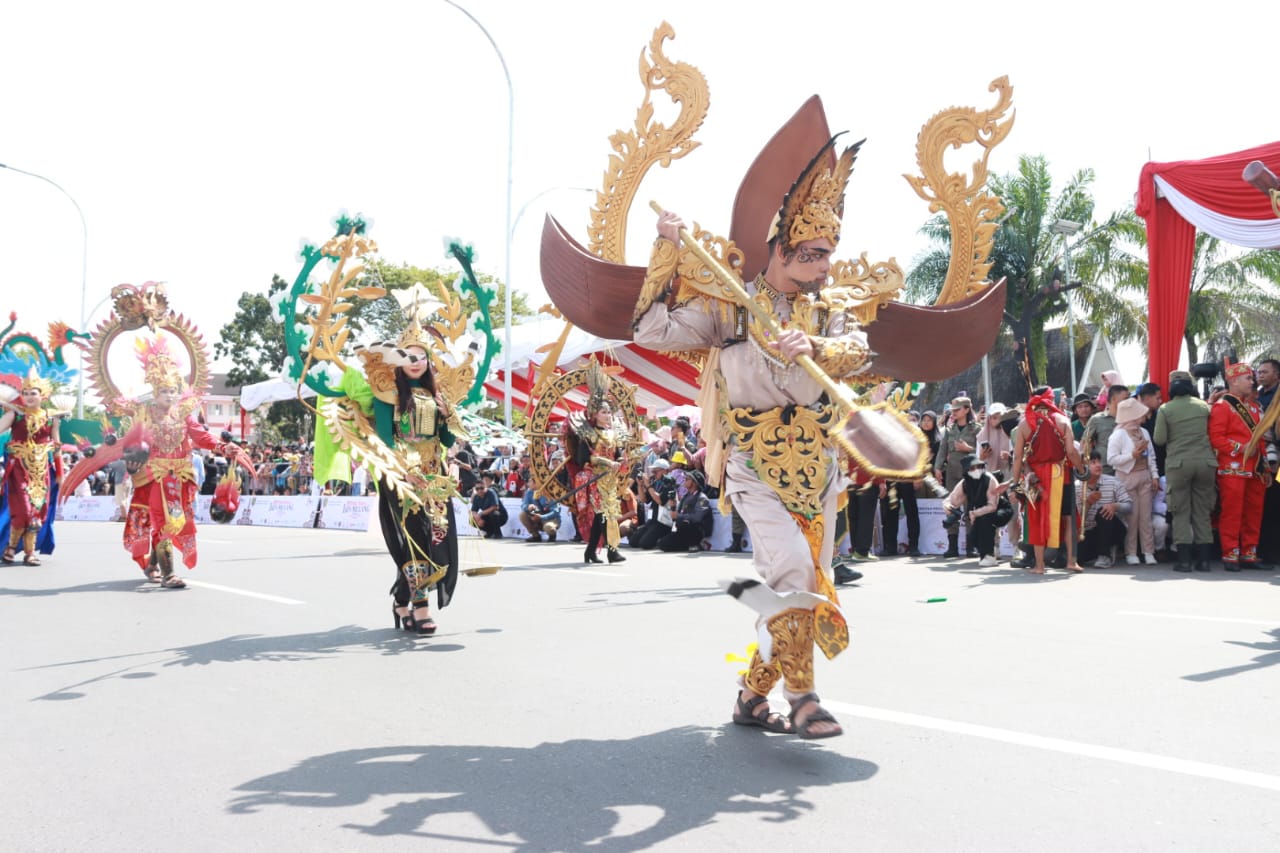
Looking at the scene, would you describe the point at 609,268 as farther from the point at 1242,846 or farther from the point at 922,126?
the point at 1242,846

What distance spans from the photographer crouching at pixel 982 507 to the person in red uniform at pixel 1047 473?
0.55 meters

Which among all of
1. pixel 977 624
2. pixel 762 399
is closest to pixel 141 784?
pixel 762 399

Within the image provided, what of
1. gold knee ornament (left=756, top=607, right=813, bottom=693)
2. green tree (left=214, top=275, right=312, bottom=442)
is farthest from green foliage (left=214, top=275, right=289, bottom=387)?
gold knee ornament (left=756, top=607, right=813, bottom=693)

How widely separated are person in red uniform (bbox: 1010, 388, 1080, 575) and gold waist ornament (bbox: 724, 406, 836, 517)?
736 centimetres

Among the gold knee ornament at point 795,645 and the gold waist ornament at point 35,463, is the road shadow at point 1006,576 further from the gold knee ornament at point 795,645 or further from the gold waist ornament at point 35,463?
the gold waist ornament at point 35,463

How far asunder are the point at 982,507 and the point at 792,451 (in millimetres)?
8706

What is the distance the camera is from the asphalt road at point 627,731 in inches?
138

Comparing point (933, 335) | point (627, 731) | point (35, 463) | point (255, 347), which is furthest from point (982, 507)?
point (255, 347)

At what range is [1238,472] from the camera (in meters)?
10.8

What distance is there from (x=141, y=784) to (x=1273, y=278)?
96.0ft

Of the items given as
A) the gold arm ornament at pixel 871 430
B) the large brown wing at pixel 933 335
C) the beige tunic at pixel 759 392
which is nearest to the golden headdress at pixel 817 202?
the beige tunic at pixel 759 392

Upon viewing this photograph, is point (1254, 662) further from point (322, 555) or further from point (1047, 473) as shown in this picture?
point (322, 555)

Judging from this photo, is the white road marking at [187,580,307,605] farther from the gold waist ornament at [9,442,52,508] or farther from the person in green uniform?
the person in green uniform

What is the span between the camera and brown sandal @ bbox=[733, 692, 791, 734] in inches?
181
